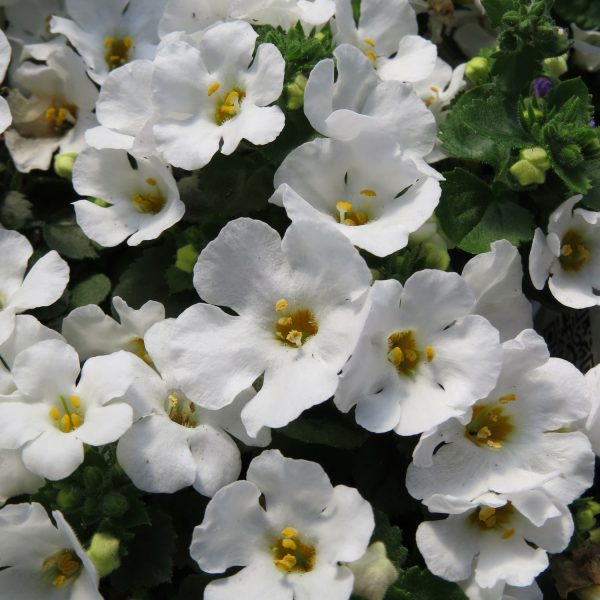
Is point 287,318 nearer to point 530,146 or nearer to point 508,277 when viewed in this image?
point 508,277

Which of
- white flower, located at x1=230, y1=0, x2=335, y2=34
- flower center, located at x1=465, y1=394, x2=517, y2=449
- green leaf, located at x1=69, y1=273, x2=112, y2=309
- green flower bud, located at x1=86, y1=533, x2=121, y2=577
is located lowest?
green flower bud, located at x1=86, y1=533, x2=121, y2=577

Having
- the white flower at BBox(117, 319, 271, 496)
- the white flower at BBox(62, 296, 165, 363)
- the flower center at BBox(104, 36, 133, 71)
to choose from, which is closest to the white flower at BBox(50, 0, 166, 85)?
the flower center at BBox(104, 36, 133, 71)

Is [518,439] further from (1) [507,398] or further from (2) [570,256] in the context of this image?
(2) [570,256]

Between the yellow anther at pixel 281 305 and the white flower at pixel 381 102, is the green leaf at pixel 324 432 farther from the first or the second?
the white flower at pixel 381 102

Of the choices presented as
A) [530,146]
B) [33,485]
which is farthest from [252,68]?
[33,485]

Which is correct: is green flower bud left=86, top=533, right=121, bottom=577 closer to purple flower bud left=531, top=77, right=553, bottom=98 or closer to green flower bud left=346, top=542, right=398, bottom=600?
green flower bud left=346, top=542, right=398, bottom=600

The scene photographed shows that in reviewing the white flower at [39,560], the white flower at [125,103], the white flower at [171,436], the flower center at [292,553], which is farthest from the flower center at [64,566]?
the white flower at [125,103]
